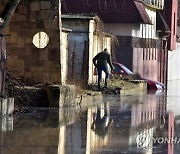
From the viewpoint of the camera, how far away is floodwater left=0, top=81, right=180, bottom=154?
12.7 meters

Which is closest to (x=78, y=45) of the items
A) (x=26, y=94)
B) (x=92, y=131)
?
(x=26, y=94)

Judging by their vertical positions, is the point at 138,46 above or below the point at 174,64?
above

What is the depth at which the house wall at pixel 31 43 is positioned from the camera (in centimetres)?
2195

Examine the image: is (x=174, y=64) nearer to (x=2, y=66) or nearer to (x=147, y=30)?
(x=147, y=30)

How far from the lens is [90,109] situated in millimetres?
21125

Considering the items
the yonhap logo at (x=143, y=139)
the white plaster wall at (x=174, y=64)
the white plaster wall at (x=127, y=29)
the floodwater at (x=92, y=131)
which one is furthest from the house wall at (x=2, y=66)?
the white plaster wall at (x=174, y=64)

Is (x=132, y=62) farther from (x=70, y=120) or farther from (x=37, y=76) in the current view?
(x=70, y=120)

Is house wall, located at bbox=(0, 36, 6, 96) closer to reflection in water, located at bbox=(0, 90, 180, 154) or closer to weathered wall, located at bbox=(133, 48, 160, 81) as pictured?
reflection in water, located at bbox=(0, 90, 180, 154)

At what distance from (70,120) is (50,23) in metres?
5.30

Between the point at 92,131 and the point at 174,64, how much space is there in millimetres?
50329

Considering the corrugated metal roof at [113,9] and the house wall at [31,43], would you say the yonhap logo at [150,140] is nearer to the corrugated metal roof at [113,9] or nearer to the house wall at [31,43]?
the house wall at [31,43]

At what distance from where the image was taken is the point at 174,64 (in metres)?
65.0

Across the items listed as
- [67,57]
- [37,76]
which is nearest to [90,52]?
[67,57]

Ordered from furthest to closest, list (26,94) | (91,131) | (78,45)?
(78,45) → (26,94) → (91,131)
